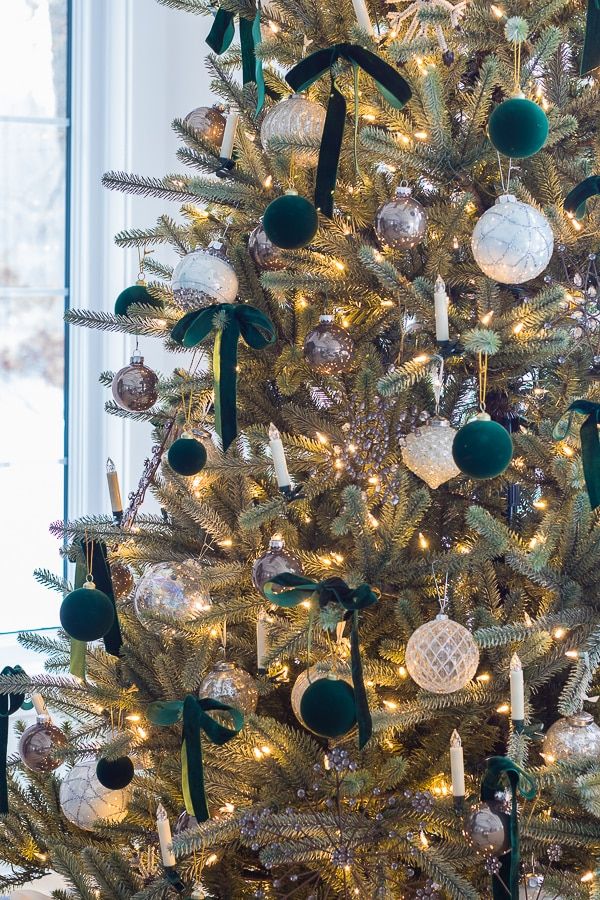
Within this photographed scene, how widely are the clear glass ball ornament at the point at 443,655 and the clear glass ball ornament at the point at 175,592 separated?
28 centimetres

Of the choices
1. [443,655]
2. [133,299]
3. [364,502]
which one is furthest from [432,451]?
[133,299]

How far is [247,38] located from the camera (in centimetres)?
107

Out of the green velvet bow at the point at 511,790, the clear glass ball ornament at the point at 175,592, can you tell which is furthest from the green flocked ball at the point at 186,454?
the green velvet bow at the point at 511,790

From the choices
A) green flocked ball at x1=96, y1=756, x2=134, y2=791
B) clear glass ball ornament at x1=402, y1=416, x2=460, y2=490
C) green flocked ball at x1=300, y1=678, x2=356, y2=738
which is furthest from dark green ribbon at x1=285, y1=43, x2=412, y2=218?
green flocked ball at x1=96, y1=756, x2=134, y2=791

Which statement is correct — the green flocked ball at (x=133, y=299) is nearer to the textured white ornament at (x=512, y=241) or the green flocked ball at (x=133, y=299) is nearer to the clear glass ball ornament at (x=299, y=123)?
the clear glass ball ornament at (x=299, y=123)

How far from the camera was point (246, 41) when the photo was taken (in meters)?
1.06

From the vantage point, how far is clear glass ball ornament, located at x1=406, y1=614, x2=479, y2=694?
0.96 metres

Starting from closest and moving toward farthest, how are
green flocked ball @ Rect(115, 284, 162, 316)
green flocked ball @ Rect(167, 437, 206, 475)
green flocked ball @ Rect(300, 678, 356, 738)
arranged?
1. green flocked ball @ Rect(300, 678, 356, 738)
2. green flocked ball @ Rect(167, 437, 206, 475)
3. green flocked ball @ Rect(115, 284, 162, 316)

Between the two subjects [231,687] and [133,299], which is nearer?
[231,687]

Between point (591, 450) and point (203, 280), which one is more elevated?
point (203, 280)

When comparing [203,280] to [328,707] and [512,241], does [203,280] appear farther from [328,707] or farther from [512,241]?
[328,707]

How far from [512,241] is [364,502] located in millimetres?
305

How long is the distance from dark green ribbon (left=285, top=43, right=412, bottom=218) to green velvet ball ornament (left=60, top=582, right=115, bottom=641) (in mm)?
503

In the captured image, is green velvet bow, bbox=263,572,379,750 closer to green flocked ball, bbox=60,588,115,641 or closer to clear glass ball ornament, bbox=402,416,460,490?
clear glass ball ornament, bbox=402,416,460,490
